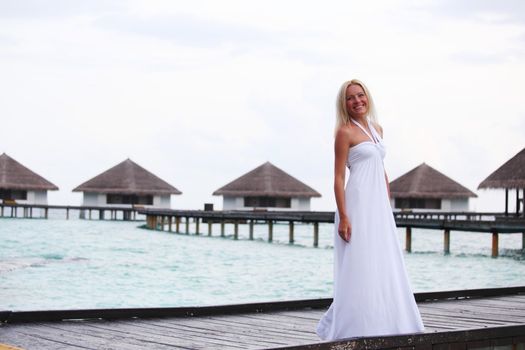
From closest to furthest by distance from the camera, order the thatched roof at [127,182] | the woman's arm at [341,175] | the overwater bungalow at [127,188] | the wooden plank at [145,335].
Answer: the woman's arm at [341,175] < the wooden plank at [145,335] < the thatched roof at [127,182] < the overwater bungalow at [127,188]

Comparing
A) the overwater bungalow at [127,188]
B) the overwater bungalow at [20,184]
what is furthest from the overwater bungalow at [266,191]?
the overwater bungalow at [20,184]

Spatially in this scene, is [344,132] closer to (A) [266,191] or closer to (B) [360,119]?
(B) [360,119]

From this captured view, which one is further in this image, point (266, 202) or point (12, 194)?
point (12, 194)

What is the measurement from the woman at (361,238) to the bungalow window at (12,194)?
162 feet

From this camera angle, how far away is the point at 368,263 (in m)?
5.64

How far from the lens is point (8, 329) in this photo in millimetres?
6371

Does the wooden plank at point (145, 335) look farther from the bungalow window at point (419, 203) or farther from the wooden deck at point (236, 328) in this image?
the bungalow window at point (419, 203)

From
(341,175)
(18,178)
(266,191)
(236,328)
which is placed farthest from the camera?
(18,178)

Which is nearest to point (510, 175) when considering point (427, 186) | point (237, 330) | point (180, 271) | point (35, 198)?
point (180, 271)

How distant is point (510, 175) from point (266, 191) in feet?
61.0

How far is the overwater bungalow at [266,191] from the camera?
51.1 metres

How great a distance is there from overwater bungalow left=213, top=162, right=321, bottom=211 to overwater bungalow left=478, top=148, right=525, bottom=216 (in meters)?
17.3

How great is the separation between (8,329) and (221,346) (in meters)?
1.48

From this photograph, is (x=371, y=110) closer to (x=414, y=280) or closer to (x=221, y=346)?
(x=221, y=346)
